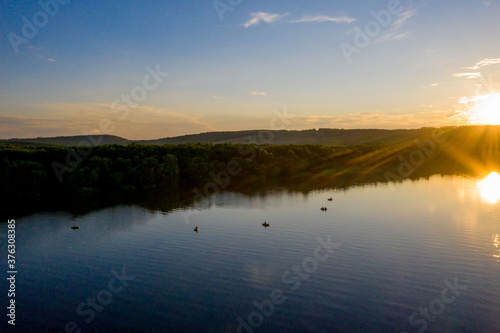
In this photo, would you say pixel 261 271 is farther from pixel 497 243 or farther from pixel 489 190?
pixel 489 190

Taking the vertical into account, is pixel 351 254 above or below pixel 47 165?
below

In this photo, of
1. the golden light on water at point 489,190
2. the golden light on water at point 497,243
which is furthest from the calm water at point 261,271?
the golden light on water at point 489,190

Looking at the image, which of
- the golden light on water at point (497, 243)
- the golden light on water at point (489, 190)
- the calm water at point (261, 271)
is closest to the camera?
the calm water at point (261, 271)

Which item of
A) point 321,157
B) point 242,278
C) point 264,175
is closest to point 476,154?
point 321,157

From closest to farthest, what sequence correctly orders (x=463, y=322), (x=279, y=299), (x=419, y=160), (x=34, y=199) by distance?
(x=463, y=322)
(x=279, y=299)
(x=34, y=199)
(x=419, y=160)

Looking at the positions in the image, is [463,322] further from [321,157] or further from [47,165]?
[321,157]

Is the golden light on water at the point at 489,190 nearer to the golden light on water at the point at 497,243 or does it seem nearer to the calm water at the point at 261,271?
the calm water at the point at 261,271
